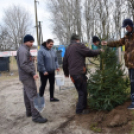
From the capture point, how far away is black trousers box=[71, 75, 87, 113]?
3677 millimetres

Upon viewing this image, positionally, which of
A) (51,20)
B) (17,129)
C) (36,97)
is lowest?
(17,129)

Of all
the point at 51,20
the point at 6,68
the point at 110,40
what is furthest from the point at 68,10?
the point at 110,40

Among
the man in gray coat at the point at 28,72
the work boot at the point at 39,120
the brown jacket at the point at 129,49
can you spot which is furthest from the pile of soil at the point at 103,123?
the brown jacket at the point at 129,49

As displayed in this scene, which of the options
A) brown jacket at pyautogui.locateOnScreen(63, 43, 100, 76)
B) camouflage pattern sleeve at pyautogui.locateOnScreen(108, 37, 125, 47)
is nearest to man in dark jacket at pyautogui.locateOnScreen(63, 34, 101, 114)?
brown jacket at pyautogui.locateOnScreen(63, 43, 100, 76)

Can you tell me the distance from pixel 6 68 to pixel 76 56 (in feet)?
38.3

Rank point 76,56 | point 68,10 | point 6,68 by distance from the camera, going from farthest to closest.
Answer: point 68,10 < point 6,68 < point 76,56

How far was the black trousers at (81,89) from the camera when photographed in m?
3.68

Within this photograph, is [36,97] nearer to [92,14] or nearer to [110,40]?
[110,40]

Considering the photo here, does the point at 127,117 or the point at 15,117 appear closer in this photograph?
the point at 127,117

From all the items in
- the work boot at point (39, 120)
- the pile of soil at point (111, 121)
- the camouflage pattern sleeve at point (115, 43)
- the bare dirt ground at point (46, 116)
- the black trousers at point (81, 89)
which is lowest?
the bare dirt ground at point (46, 116)

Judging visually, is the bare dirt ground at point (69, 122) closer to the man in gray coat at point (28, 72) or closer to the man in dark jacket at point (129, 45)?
the man in gray coat at point (28, 72)

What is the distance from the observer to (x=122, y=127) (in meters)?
3.03

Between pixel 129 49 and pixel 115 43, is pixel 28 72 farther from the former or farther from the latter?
pixel 129 49

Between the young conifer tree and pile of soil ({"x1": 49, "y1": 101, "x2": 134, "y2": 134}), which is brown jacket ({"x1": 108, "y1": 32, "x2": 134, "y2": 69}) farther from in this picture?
pile of soil ({"x1": 49, "y1": 101, "x2": 134, "y2": 134})
